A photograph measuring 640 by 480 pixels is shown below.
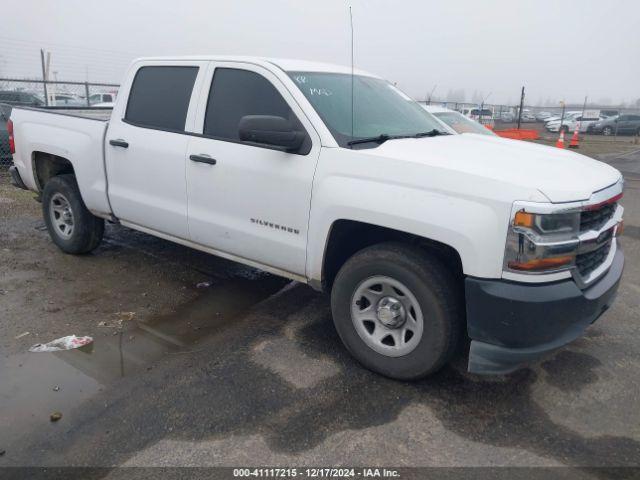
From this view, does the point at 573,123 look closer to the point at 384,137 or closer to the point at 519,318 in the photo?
the point at 384,137

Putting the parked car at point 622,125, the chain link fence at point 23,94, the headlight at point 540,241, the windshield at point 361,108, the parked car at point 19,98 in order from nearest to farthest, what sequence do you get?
the headlight at point 540,241
the windshield at point 361,108
the chain link fence at point 23,94
the parked car at point 19,98
the parked car at point 622,125

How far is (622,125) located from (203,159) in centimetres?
3262

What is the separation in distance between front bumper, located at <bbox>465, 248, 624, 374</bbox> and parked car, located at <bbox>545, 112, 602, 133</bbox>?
31073mm

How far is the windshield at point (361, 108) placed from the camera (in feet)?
11.8

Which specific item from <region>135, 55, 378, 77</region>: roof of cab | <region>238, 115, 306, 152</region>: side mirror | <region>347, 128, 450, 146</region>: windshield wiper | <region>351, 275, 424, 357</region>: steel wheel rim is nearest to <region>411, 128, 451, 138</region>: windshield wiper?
<region>347, 128, 450, 146</region>: windshield wiper

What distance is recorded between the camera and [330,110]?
367cm

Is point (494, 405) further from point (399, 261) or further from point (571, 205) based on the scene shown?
point (571, 205)

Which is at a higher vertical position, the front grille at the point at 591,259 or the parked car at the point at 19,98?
the parked car at the point at 19,98

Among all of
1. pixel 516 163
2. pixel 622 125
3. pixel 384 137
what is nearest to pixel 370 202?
pixel 384 137

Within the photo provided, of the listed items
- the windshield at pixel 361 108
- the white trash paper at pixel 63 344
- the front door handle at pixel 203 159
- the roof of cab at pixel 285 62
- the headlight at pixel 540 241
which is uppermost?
the roof of cab at pixel 285 62

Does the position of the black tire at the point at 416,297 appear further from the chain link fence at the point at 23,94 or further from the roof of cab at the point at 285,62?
the chain link fence at the point at 23,94

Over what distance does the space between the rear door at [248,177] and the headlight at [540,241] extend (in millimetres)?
1342

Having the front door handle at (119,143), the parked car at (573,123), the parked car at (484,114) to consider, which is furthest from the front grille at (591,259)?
the parked car at (573,123)

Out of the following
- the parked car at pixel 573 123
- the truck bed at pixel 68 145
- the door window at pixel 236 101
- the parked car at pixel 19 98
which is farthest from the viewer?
the parked car at pixel 573 123
